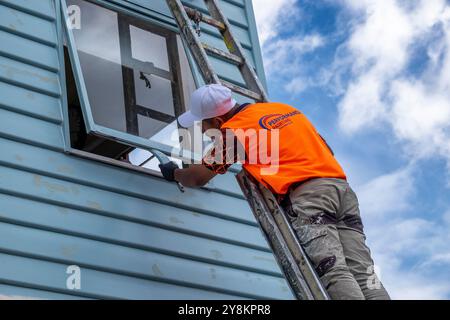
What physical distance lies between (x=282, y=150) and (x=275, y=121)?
20 centimetres

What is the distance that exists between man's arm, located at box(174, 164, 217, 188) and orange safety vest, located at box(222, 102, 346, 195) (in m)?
0.41

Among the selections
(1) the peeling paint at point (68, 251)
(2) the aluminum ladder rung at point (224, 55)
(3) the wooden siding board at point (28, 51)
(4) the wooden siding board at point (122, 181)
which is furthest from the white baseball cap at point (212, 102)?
(3) the wooden siding board at point (28, 51)

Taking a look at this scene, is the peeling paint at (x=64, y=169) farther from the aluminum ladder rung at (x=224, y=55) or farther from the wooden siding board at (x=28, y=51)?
the aluminum ladder rung at (x=224, y=55)

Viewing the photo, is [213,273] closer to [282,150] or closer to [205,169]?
[205,169]

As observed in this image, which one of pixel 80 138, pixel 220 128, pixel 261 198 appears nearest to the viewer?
pixel 261 198

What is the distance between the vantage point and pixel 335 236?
4074 mm

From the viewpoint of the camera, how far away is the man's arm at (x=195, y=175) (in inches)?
188

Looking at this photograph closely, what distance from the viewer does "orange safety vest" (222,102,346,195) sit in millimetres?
4234

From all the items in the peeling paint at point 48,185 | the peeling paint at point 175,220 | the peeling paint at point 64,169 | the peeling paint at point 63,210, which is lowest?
the peeling paint at point 63,210

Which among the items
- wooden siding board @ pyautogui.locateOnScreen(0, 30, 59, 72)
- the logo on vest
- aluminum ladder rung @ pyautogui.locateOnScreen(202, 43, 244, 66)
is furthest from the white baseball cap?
wooden siding board @ pyautogui.locateOnScreen(0, 30, 59, 72)

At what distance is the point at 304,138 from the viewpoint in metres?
4.37
